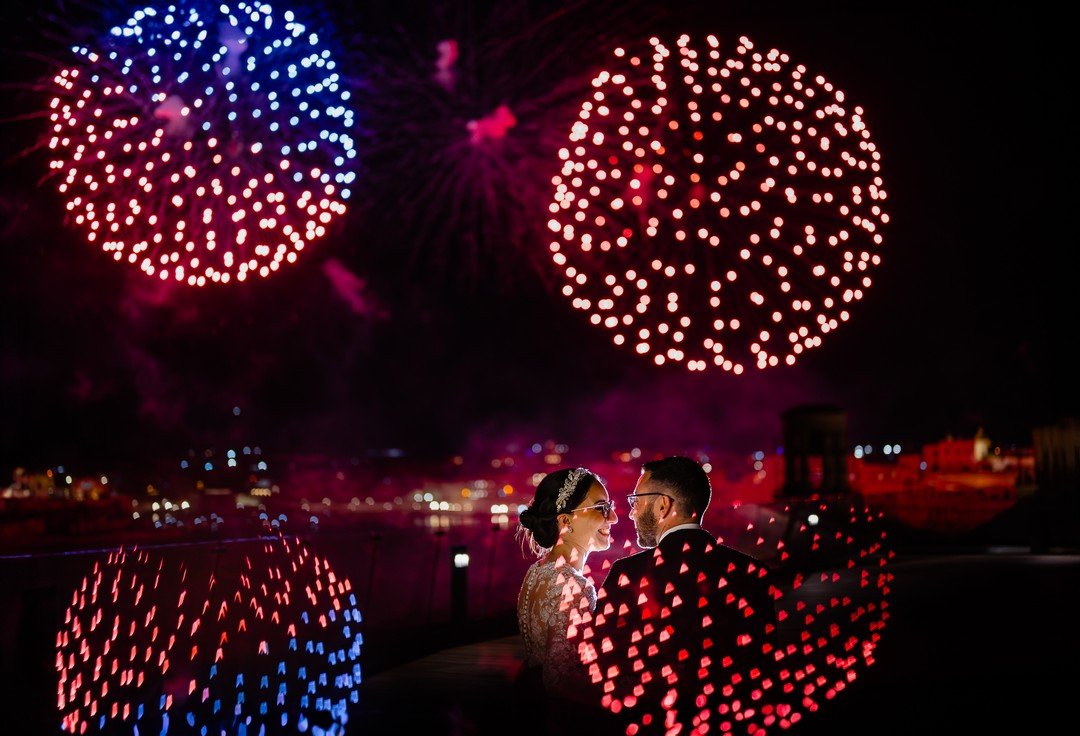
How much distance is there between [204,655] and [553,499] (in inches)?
329

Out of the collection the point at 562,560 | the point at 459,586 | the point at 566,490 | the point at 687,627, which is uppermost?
the point at 566,490

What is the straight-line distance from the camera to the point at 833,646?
1109cm

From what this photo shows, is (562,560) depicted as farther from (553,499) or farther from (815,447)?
(815,447)

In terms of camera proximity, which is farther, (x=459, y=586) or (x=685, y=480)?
(x=459, y=586)

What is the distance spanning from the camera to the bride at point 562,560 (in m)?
6.16

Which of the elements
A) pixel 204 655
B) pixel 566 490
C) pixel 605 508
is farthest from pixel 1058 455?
pixel 566 490

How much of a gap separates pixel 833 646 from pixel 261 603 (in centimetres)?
1281

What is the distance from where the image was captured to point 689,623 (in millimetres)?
4719

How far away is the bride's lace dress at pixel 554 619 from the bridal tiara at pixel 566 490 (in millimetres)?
362

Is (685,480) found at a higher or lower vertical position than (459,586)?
higher

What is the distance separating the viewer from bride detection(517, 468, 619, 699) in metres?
6.16

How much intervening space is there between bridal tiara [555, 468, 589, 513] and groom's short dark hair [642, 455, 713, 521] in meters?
1.02

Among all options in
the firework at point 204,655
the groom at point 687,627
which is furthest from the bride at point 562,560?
the firework at point 204,655

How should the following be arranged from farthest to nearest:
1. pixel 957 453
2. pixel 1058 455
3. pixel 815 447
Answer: pixel 957 453, pixel 815 447, pixel 1058 455
